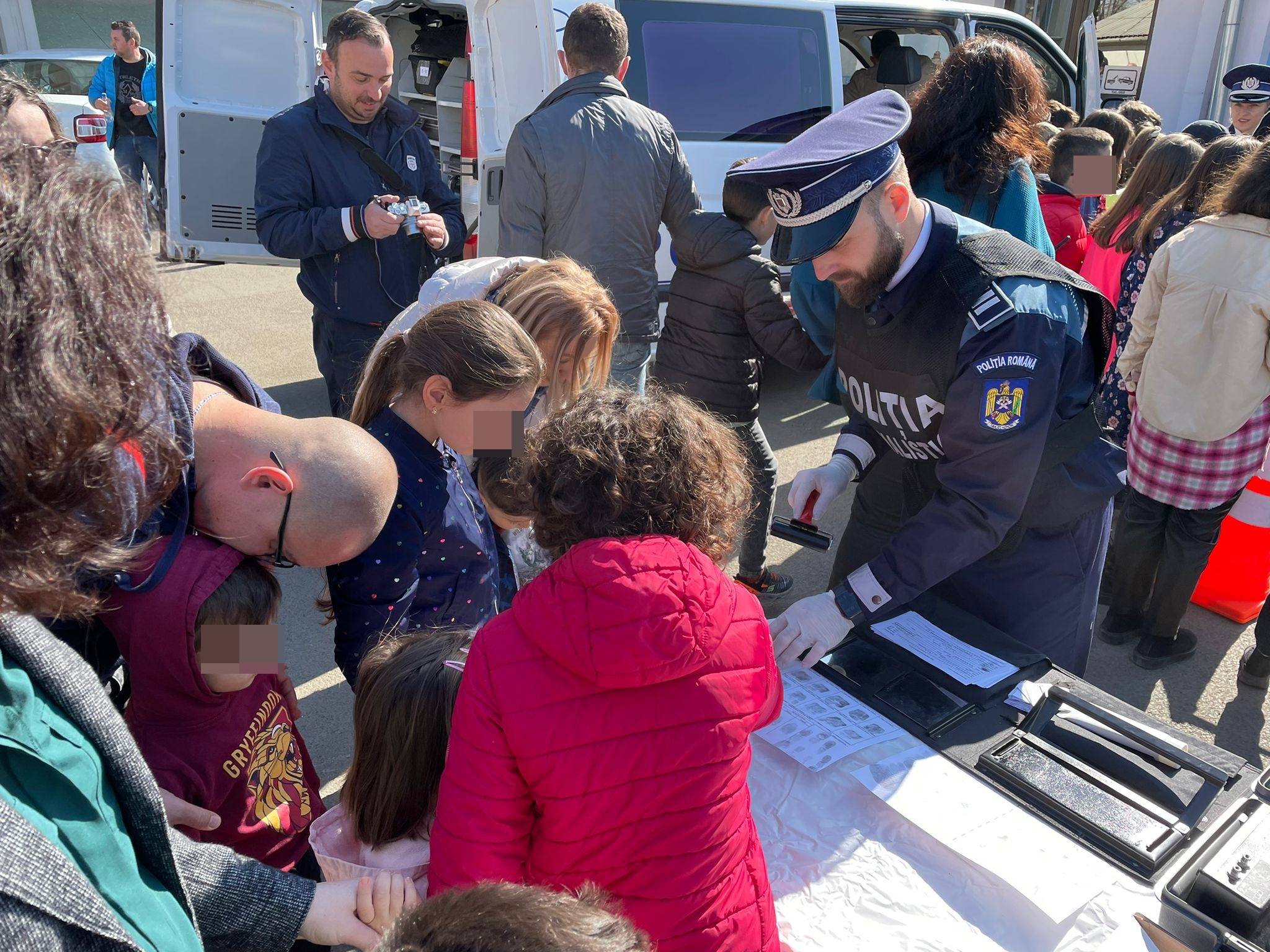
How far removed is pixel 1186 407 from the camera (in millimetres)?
2852

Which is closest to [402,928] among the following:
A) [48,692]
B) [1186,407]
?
[48,692]

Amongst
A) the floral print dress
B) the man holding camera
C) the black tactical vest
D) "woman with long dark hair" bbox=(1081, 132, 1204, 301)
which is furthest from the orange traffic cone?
the man holding camera

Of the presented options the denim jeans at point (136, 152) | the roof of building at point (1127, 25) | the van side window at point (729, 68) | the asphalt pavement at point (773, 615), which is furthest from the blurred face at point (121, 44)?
the roof of building at point (1127, 25)

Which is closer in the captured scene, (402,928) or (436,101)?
Answer: (402,928)

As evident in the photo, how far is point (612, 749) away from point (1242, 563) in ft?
10.4

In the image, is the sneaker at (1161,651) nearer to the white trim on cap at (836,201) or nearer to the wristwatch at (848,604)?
the wristwatch at (848,604)

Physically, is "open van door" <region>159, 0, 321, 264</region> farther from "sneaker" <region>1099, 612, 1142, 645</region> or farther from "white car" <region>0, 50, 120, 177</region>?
"white car" <region>0, 50, 120, 177</region>

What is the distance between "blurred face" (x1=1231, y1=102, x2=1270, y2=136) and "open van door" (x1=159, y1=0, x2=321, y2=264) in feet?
17.2

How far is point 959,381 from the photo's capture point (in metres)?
1.67

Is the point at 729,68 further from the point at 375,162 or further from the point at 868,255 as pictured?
the point at 868,255

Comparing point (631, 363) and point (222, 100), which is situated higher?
point (222, 100)

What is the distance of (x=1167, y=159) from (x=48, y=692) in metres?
4.11

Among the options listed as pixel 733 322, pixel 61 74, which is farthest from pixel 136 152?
pixel 733 322

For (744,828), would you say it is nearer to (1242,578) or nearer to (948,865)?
(948,865)
